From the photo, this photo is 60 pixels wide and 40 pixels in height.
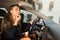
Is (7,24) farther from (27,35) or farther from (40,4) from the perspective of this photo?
(40,4)

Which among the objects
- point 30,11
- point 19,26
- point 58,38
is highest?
point 30,11

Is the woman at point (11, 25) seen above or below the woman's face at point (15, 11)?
below

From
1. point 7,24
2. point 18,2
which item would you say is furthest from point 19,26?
point 18,2

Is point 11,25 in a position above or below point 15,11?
below

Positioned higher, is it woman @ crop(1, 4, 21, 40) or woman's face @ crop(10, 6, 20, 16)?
woman's face @ crop(10, 6, 20, 16)

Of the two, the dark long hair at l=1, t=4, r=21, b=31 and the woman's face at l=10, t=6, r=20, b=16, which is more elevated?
the woman's face at l=10, t=6, r=20, b=16

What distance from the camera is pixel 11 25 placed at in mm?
1519

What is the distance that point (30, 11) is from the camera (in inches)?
61.1

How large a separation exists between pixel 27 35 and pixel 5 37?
195 millimetres

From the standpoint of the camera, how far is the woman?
4.91ft

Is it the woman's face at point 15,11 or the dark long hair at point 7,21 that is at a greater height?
the woman's face at point 15,11

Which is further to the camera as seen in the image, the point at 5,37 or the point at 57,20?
the point at 57,20

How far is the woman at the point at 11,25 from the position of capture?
150cm

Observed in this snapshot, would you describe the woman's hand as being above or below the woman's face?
below
